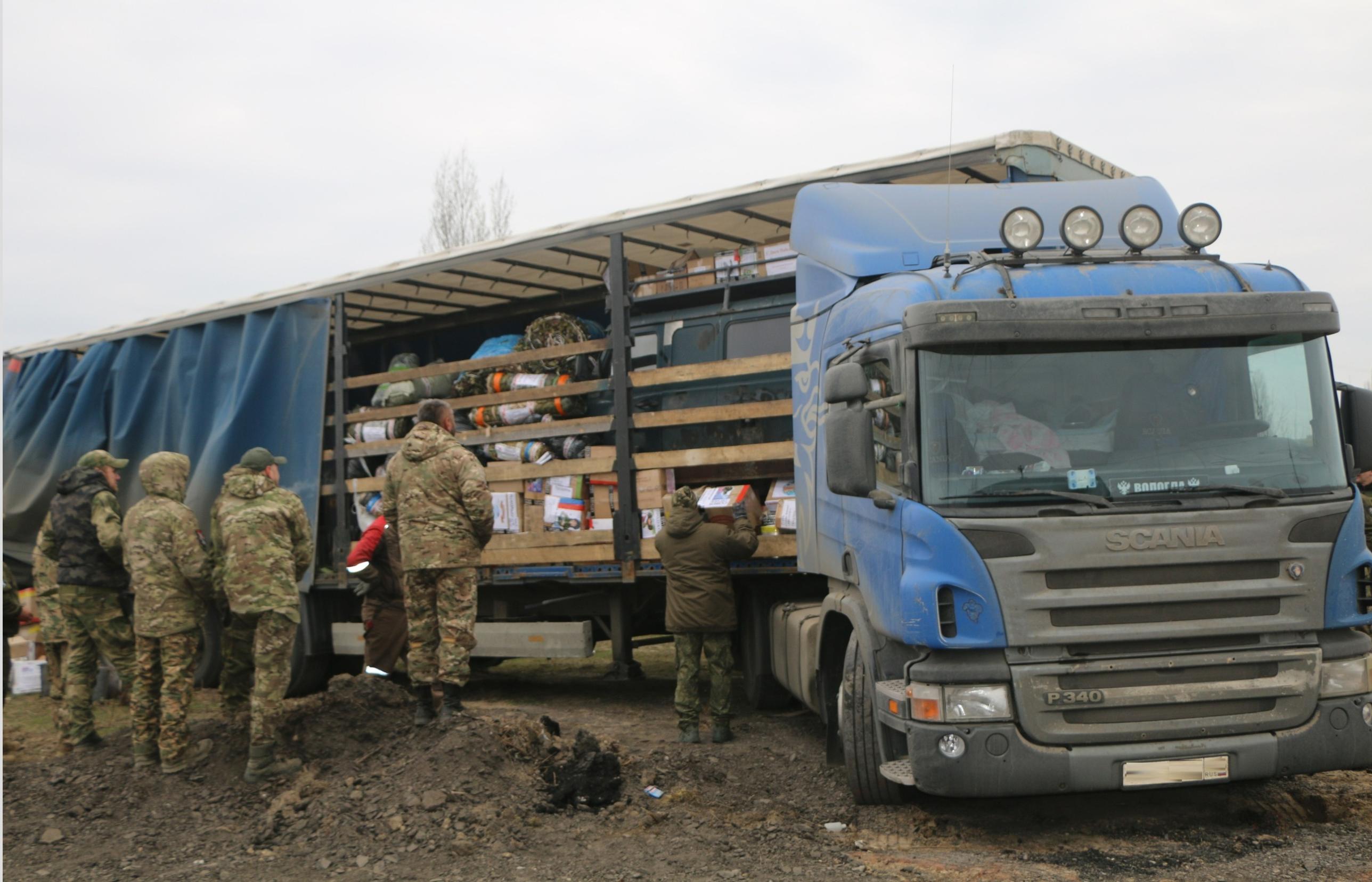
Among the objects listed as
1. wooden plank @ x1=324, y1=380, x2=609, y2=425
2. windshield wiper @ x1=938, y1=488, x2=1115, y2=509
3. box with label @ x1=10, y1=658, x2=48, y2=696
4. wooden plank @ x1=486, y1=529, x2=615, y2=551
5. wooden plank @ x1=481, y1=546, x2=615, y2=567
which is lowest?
box with label @ x1=10, y1=658, x2=48, y2=696

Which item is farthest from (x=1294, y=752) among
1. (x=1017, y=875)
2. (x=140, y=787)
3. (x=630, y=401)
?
(x=140, y=787)

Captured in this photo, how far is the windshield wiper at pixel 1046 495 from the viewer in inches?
180

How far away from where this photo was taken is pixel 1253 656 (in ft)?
Result: 15.0

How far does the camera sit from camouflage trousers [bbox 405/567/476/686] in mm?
6688

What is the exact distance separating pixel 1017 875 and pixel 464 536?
142 inches

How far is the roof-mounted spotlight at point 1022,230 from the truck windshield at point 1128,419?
641 mm

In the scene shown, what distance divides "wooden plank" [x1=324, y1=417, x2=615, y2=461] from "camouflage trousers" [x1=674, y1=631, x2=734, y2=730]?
167 cm

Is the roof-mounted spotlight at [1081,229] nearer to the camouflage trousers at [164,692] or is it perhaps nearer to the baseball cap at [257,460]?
the baseball cap at [257,460]

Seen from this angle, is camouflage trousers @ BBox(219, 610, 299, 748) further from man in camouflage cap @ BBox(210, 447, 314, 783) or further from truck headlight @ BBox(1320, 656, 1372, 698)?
truck headlight @ BBox(1320, 656, 1372, 698)

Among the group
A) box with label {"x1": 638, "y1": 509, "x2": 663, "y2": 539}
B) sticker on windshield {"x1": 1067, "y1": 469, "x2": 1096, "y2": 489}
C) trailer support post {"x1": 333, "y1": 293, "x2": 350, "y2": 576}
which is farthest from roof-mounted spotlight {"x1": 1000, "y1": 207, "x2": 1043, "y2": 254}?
trailer support post {"x1": 333, "y1": 293, "x2": 350, "y2": 576}

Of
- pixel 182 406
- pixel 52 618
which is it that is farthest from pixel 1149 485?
pixel 182 406

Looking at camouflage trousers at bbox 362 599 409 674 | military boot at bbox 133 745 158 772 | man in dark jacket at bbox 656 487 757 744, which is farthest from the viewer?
camouflage trousers at bbox 362 599 409 674

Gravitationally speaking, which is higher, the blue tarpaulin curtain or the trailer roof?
the trailer roof

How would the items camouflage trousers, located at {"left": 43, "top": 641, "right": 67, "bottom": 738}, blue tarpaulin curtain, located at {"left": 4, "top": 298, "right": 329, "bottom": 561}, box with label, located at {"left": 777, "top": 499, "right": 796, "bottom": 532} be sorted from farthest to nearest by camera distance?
blue tarpaulin curtain, located at {"left": 4, "top": 298, "right": 329, "bottom": 561}
camouflage trousers, located at {"left": 43, "top": 641, "right": 67, "bottom": 738}
box with label, located at {"left": 777, "top": 499, "right": 796, "bottom": 532}
